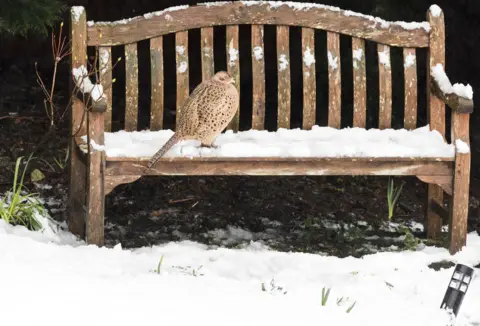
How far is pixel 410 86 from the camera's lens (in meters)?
5.49

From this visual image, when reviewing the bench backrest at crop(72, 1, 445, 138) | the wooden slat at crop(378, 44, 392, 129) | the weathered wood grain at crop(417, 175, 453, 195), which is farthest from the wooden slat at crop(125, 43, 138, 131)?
the weathered wood grain at crop(417, 175, 453, 195)

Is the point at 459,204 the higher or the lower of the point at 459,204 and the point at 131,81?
the lower

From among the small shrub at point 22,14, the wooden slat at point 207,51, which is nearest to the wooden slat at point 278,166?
the wooden slat at point 207,51

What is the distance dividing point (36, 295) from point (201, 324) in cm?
67

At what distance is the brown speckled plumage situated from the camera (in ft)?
16.4

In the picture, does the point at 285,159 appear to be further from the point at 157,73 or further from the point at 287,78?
the point at 157,73

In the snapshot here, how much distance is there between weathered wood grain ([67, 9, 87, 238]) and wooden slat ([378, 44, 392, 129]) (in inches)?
62.5

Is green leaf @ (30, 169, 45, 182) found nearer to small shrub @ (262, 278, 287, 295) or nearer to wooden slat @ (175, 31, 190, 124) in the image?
wooden slat @ (175, 31, 190, 124)

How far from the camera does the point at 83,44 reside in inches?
204

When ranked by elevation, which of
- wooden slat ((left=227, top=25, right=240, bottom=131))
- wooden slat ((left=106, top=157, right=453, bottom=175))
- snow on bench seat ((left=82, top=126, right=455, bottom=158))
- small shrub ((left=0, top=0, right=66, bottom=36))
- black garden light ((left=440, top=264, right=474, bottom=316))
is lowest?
black garden light ((left=440, top=264, right=474, bottom=316))

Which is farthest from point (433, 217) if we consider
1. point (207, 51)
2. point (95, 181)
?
point (95, 181)

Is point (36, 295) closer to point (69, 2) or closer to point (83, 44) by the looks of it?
point (83, 44)

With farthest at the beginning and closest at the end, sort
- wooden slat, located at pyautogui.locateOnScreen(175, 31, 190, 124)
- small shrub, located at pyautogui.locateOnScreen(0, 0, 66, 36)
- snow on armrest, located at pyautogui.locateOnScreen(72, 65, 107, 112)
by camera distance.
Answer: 1. small shrub, located at pyautogui.locateOnScreen(0, 0, 66, 36)
2. wooden slat, located at pyautogui.locateOnScreen(175, 31, 190, 124)
3. snow on armrest, located at pyautogui.locateOnScreen(72, 65, 107, 112)

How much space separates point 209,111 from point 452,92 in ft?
4.05
